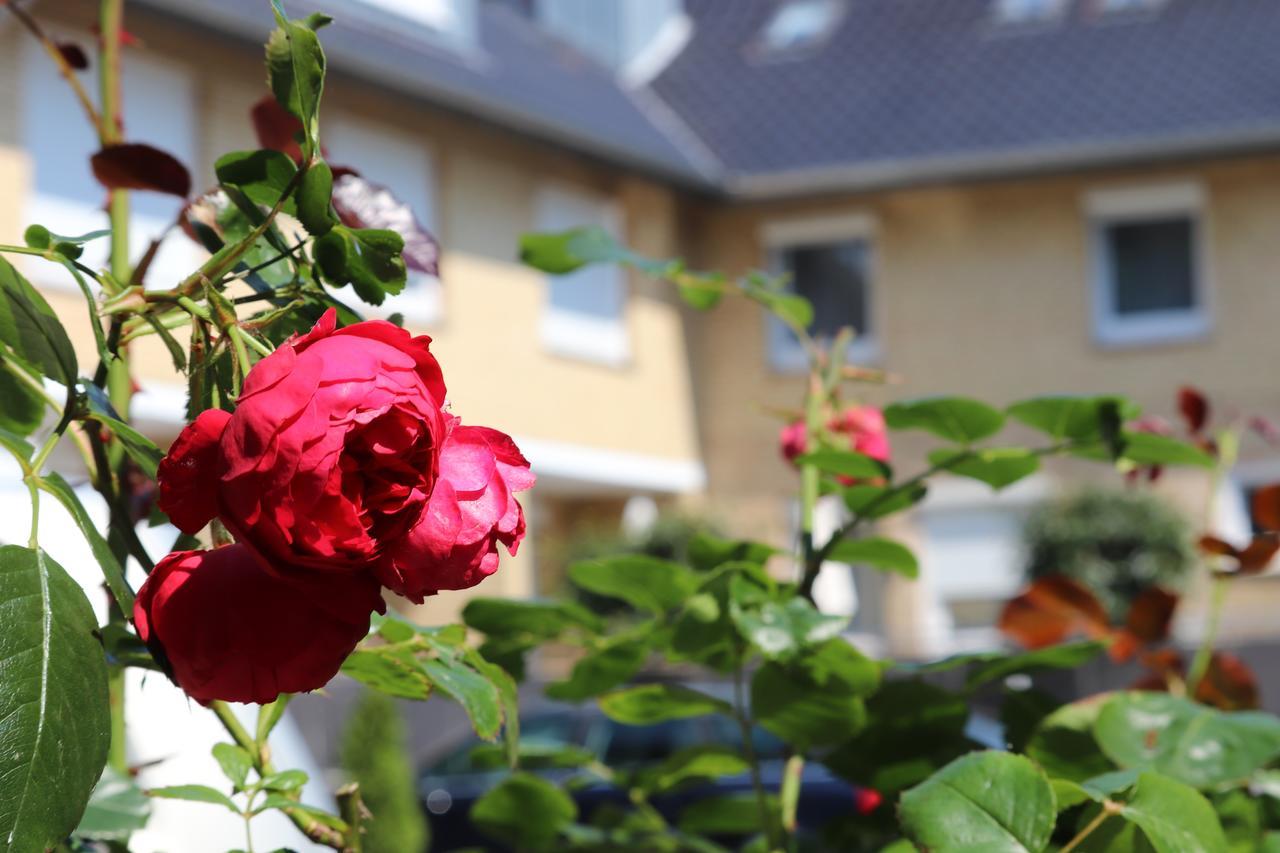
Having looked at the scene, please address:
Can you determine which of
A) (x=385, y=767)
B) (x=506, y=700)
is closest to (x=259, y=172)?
(x=506, y=700)

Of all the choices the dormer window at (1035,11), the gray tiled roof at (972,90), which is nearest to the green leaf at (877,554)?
the gray tiled roof at (972,90)

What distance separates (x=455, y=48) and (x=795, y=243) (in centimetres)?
439

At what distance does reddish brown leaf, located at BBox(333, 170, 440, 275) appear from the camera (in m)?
0.89

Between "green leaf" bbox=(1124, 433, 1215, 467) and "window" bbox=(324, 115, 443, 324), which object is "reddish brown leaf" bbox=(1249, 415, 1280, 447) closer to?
"green leaf" bbox=(1124, 433, 1215, 467)

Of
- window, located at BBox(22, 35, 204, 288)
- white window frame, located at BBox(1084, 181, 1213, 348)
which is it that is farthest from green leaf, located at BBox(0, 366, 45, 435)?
white window frame, located at BBox(1084, 181, 1213, 348)

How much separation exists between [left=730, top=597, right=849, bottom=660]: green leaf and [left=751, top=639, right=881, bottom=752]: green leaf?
32mm

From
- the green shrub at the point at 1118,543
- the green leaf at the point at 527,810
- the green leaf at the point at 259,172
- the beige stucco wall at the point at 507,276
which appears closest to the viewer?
the green leaf at the point at 259,172

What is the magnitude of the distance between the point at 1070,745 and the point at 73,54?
82 centimetres

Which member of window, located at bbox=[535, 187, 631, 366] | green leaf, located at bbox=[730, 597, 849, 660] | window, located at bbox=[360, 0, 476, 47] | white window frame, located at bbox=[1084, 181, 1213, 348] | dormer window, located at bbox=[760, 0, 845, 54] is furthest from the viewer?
dormer window, located at bbox=[760, 0, 845, 54]

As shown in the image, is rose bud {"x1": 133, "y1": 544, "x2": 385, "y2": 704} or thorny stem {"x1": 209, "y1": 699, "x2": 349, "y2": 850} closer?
rose bud {"x1": 133, "y1": 544, "x2": 385, "y2": 704}

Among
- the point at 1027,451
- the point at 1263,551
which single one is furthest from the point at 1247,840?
the point at 1263,551

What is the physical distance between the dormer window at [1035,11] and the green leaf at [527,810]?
18.3 m

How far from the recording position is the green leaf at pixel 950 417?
1096 millimetres

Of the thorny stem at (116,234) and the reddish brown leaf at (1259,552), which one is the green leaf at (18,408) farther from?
the reddish brown leaf at (1259,552)
